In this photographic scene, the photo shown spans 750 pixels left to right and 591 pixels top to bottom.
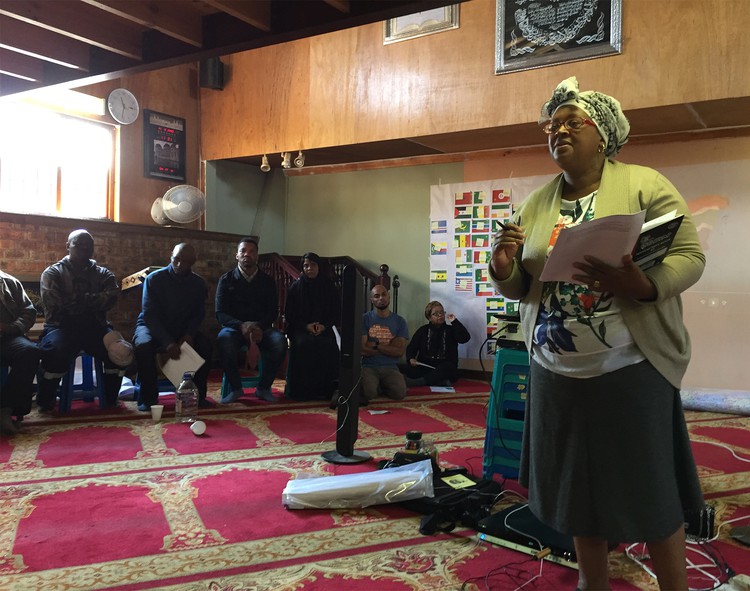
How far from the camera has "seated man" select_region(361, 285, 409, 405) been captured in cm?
521

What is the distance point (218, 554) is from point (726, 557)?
5.95 ft

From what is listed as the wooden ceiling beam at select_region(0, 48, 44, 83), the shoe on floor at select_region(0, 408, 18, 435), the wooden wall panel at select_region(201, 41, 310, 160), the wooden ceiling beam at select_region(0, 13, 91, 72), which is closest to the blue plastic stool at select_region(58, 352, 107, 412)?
the shoe on floor at select_region(0, 408, 18, 435)

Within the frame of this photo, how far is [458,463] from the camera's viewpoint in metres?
3.38

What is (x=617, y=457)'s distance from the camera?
1.39 m

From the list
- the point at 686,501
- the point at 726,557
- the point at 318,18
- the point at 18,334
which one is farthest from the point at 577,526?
the point at 18,334

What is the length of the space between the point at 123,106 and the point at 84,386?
10.8ft

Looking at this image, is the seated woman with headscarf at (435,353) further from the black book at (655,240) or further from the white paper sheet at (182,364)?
the black book at (655,240)

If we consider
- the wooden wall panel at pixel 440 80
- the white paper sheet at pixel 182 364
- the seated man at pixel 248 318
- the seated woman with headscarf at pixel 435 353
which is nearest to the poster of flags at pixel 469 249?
the seated woman with headscarf at pixel 435 353

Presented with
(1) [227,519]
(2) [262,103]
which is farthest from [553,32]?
(1) [227,519]

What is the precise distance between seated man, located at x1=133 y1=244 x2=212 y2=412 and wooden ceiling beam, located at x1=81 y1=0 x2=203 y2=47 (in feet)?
9.10

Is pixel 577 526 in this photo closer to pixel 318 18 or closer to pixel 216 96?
pixel 318 18

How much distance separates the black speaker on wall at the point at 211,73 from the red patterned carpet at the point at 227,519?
14.3 ft

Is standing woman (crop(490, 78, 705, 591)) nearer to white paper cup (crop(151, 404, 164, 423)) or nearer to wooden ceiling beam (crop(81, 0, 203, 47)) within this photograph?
wooden ceiling beam (crop(81, 0, 203, 47))

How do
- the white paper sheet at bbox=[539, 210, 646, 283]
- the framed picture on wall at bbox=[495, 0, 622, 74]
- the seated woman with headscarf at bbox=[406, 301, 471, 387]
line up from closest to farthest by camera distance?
1. the white paper sheet at bbox=[539, 210, 646, 283]
2. the framed picture on wall at bbox=[495, 0, 622, 74]
3. the seated woman with headscarf at bbox=[406, 301, 471, 387]
